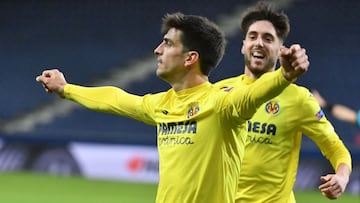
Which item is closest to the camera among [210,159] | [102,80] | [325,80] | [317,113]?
[210,159]

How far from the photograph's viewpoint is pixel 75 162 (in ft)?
53.7

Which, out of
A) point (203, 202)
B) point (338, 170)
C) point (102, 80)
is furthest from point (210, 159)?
point (102, 80)

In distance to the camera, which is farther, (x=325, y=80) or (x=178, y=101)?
(x=325, y=80)

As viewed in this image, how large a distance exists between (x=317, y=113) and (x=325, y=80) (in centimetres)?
1397

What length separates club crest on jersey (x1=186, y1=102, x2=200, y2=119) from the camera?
459 cm

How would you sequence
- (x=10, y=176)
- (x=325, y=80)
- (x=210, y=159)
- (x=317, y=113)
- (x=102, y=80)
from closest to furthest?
(x=210, y=159)
(x=317, y=113)
(x=10, y=176)
(x=325, y=80)
(x=102, y=80)

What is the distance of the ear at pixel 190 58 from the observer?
4.71m

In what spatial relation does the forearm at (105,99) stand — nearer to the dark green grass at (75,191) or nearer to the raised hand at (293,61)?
the raised hand at (293,61)

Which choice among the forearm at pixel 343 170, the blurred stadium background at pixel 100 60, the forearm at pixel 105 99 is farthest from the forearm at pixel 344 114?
the blurred stadium background at pixel 100 60

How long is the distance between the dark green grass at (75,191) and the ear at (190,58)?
7.65 metres

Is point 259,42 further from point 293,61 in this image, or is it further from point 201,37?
point 293,61

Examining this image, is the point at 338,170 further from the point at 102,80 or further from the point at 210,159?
the point at 102,80

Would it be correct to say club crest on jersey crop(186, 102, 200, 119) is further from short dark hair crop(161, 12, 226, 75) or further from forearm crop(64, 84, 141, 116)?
forearm crop(64, 84, 141, 116)

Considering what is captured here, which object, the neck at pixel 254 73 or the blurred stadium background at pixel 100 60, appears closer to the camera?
the neck at pixel 254 73
